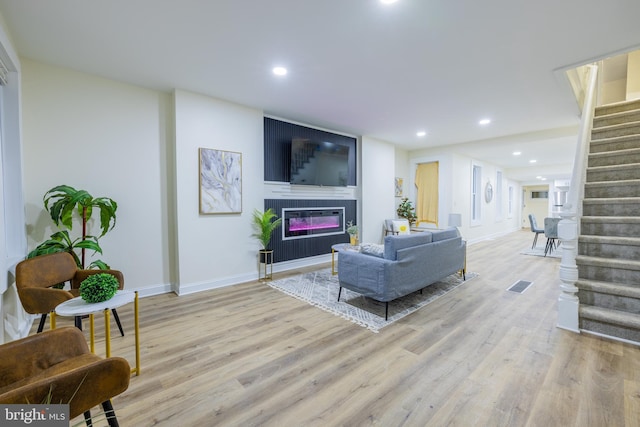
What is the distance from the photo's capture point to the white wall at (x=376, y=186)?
617 centimetres

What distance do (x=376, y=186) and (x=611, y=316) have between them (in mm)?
4478

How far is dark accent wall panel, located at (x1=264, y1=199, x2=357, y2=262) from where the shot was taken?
4793mm

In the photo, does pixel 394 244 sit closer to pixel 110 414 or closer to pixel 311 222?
pixel 110 414

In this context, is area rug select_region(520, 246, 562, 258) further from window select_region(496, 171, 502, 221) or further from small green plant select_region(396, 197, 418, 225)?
window select_region(496, 171, 502, 221)

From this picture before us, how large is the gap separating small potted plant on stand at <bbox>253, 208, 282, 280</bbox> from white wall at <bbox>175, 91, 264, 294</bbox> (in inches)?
3.6

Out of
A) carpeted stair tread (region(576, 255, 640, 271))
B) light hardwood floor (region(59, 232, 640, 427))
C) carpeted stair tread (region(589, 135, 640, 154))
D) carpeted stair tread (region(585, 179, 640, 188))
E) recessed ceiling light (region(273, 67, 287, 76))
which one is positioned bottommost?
Answer: light hardwood floor (region(59, 232, 640, 427))

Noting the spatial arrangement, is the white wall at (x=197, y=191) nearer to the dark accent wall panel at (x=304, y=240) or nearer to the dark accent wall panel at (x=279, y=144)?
the dark accent wall panel at (x=279, y=144)

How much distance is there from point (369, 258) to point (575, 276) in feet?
6.41

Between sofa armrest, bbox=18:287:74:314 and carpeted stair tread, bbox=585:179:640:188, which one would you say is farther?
carpeted stair tread, bbox=585:179:640:188

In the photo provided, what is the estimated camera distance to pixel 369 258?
3.00m

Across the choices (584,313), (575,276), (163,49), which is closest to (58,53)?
(163,49)

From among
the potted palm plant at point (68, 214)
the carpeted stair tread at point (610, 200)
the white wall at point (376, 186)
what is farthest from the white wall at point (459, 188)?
the potted palm plant at point (68, 214)

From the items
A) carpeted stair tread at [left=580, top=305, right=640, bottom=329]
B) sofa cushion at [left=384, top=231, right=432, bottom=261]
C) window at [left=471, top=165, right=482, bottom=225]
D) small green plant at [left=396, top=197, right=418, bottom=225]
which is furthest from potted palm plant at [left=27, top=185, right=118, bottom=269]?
window at [left=471, top=165, right=482, bottom=225]

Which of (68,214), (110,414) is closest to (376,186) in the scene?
(68,214)
